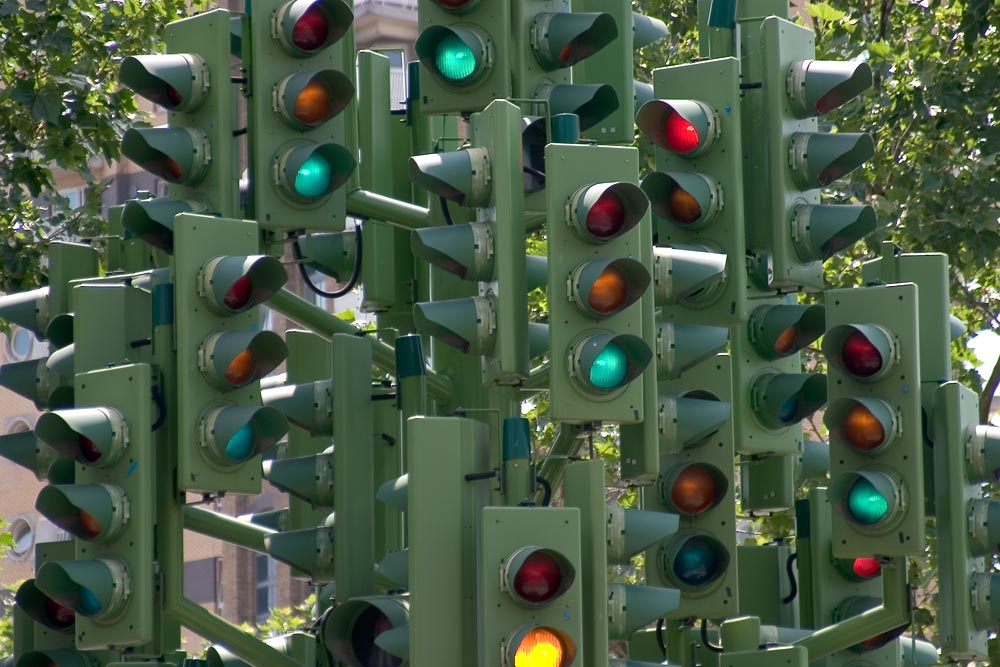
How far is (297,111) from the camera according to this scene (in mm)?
10203

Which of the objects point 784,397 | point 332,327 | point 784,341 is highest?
point 332,327

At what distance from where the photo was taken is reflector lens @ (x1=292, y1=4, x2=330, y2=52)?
33.7ft

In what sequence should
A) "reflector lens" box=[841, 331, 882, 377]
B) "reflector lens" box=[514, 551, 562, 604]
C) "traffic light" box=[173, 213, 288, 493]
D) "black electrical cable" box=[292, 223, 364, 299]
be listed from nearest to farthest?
"reflector lens" box=[514, 551, 562, 604], "traffic light" box=[173, 213, 288, 493], "reflector lens" box=[841, 331, 882, 377], "black electrical cable" box=[292, 223, 364, 299]

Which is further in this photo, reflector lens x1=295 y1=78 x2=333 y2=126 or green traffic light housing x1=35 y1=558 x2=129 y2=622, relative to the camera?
reflector lens x1=295 y1=78 x2=333 y2=126

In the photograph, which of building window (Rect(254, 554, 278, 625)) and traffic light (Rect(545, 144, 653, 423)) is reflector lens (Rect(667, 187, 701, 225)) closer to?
traffic light (Rect(545, 144, 653, 423))

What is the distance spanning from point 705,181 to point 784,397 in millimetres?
1224

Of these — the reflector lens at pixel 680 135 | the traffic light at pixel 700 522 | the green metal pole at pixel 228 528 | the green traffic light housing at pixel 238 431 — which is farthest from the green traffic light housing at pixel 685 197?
the green metal pole at pixel 228 528

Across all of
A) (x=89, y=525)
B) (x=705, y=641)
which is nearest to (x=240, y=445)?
(x=89, y=525)

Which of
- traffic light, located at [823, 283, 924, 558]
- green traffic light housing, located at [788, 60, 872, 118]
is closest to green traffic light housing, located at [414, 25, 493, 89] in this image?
green traffic light housing, located at [788, 60, 872, 118]

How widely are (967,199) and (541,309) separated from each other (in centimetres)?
326

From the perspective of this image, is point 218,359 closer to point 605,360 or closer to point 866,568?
point 605,360

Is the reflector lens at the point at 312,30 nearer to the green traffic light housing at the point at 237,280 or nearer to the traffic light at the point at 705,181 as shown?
the green traffic light housing at the point at 237,280

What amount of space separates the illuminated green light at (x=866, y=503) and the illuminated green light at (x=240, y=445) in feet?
8.38

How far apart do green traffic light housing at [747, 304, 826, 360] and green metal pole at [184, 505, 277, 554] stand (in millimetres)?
2437
